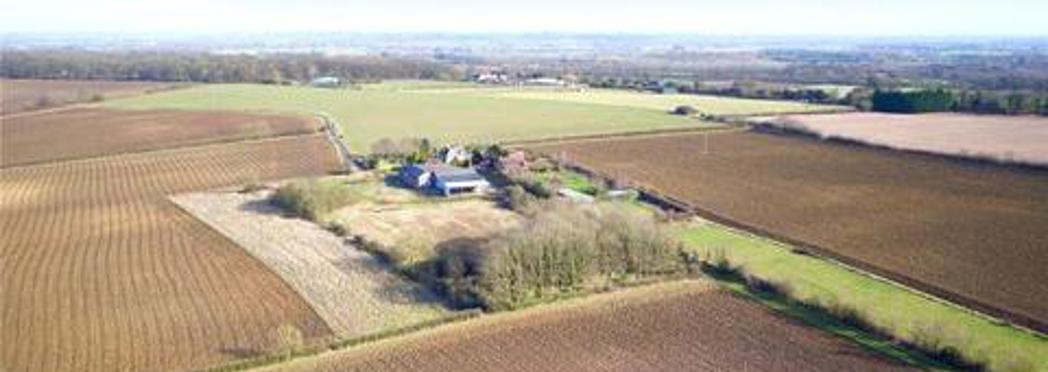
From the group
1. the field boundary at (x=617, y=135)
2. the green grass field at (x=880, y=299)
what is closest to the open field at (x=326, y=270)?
the green grass field at (x=880, y=299)

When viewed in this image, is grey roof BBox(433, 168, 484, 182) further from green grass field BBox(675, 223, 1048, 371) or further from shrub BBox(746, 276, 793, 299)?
shrub BBox(746, 276, 793, 299)

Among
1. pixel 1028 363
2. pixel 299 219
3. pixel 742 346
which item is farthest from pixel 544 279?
pixel 299 219

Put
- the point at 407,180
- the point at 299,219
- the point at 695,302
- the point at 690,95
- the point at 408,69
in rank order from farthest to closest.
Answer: the point at 408,69, the point at 690,95, the point at 407,180, the point at 299,219, the point at 695,302

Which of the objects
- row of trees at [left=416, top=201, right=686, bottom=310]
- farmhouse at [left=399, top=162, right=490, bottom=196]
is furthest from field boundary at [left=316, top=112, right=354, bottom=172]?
row of trees at [left=416, top=201, right=686, bottom=310]

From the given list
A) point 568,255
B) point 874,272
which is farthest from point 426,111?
point 874,272

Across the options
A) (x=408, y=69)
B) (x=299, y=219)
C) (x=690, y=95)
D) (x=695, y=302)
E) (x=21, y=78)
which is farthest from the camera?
(x=408, y=69)

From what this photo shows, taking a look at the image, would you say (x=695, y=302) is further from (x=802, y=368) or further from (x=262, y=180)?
(x=262, y=180)

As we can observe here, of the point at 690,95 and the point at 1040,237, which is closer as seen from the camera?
the point at 1040,237
